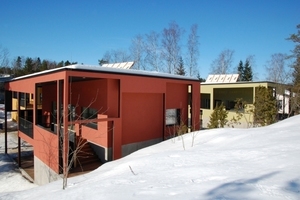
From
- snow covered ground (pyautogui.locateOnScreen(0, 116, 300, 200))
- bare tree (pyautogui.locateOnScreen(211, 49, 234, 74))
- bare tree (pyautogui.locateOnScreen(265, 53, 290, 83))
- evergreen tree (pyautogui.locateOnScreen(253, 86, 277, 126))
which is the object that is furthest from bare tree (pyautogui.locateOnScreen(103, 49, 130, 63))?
snow covered ground (pyautogui.locateOnScreen(0, 116, 300, 200))

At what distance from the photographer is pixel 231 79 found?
24516 millimetres

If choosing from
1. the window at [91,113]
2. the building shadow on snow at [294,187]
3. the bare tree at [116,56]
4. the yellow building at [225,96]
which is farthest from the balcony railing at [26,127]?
the bare tree at [116,56]

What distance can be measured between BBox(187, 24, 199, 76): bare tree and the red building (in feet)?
46.1

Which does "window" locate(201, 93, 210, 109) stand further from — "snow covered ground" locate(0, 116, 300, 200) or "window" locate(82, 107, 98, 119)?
"snow covered ground" locate(0, 116, 300, 200)

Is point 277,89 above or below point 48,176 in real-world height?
above

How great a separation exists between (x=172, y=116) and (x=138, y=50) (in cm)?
1718

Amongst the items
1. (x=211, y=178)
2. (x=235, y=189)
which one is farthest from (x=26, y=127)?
(x=235, y=189)

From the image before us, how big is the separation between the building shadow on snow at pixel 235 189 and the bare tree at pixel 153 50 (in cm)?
2537

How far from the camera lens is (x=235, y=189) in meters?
3.14

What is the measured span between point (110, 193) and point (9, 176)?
1273cm

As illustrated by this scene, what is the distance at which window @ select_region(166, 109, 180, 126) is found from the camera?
13.7 metres

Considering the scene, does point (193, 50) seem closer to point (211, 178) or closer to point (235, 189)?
point (211, 178)

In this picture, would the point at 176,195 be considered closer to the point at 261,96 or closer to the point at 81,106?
the point at 81,106

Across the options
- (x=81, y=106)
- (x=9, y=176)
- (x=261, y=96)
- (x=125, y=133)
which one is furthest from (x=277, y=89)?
(x=9, y=176)
